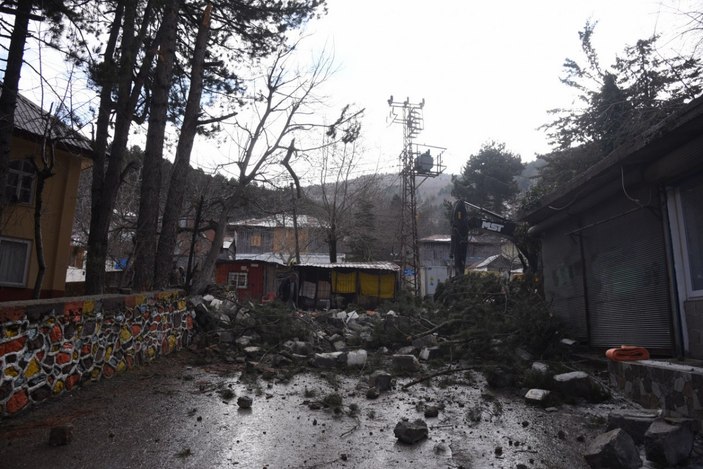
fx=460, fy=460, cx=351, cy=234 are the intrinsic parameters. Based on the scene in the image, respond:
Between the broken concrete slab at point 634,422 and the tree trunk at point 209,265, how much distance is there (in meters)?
10.1

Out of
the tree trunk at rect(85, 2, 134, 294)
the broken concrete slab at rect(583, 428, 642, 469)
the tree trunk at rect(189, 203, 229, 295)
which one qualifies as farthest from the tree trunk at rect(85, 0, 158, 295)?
the broken concrete slab at rect(583, 428, 642, 469)

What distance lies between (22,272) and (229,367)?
1042cm

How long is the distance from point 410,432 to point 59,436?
3.15m

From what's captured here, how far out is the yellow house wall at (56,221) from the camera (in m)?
14.4

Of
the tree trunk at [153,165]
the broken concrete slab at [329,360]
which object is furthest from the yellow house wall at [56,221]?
the broken concrete slab at [329,360]

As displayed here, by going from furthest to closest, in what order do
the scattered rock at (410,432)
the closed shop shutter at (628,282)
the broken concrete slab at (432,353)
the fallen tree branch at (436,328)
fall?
the fallen tree branch at (436,328)
the broken concrete slab at (432,353)
the closed shop shutter at (628,282)
the scattered rock at (410,432)

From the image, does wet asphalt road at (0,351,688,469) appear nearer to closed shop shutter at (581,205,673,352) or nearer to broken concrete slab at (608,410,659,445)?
broken concrete slab at (608,410,659,445)

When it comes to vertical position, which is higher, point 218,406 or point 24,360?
point 24,360

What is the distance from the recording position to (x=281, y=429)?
15.7 ft

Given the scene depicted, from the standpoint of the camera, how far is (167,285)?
10.5 metres

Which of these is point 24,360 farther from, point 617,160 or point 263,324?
point 617,160

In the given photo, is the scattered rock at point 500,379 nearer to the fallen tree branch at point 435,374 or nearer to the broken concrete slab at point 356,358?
the fallen tree branch at point 435,374

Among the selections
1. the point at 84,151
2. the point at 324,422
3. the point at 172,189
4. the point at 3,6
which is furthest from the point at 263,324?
the point at 84,151

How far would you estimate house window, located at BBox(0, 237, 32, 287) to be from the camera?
45.8ft
